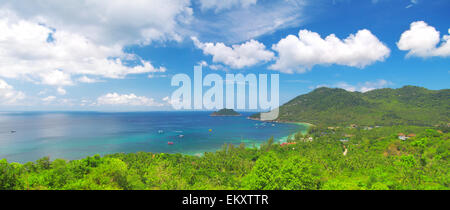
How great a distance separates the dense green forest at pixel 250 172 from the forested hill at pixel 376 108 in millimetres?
83604

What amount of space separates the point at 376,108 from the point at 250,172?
16141 centimetres

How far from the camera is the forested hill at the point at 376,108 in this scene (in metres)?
115

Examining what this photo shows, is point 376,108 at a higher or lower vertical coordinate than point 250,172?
higher

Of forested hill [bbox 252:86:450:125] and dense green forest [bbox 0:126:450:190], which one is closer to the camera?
dense green forest [bbox 0:126:450:190]

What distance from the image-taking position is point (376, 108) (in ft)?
471

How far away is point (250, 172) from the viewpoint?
82.2 feet

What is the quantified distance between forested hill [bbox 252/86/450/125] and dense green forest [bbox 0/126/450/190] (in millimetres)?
83604

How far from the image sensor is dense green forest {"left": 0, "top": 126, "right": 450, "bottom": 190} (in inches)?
624

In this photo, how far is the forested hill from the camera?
114750 mm

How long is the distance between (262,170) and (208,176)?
12.4 meters

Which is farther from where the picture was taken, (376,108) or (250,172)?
(376,108)
